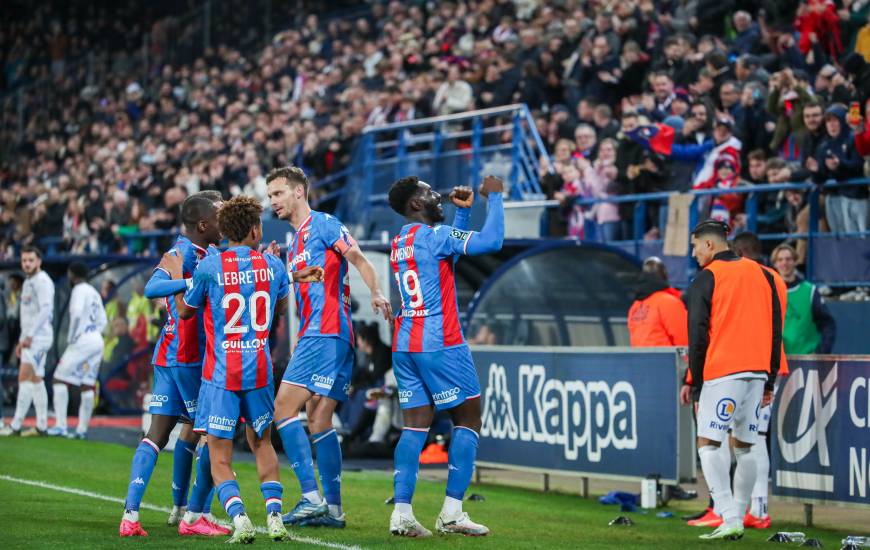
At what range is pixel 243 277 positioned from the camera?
8.22 metres

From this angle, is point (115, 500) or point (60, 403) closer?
point (115, 500)

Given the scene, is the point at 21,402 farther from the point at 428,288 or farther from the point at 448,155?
the point at 428,288

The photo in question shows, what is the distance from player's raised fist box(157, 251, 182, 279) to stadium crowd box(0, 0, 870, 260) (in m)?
7.93

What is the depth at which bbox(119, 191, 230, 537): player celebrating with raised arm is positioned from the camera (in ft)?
28.5

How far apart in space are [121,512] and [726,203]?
8280mm

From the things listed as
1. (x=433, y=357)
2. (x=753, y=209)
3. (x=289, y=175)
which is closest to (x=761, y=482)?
(x=433, y=357)

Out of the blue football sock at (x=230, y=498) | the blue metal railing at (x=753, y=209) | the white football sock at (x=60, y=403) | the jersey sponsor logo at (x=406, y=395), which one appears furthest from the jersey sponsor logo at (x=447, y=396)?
the white football sock at (x=60, y=403)

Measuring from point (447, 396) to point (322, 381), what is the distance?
840 mm

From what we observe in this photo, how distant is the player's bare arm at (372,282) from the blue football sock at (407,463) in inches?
30.5

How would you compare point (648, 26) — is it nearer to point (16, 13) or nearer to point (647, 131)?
point (647, 131)

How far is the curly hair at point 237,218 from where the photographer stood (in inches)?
324

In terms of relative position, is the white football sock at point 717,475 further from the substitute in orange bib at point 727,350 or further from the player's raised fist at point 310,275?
the player's raised fist at point 310,275

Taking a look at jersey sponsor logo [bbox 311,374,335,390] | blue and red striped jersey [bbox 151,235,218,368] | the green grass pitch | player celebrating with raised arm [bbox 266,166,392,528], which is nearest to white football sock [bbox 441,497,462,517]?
the green grass pitch

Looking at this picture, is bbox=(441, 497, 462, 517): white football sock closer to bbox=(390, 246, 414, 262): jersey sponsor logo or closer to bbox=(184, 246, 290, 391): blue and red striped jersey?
bbox=(184, 246, 290, 391): blue and red striped jersey
